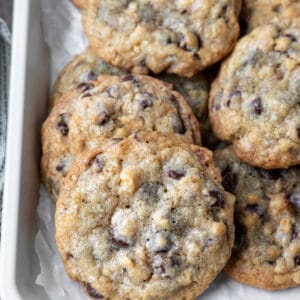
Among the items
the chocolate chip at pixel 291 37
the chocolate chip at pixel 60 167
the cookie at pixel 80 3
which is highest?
the cookie at pixel 80 3

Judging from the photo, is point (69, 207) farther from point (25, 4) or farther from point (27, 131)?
point (25, 4)

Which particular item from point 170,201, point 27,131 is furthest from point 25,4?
point 170,201

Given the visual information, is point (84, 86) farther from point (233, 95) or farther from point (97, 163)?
point (233, 95)

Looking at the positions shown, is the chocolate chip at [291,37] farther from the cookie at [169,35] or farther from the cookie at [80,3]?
the cookie at [80,3]

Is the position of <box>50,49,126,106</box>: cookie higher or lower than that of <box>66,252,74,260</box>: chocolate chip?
higher

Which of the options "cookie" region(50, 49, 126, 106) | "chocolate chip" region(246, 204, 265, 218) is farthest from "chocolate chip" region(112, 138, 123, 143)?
"chocolate chip" region(246, 204, 265, 218)

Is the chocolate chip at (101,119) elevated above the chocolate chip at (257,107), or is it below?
Result: above

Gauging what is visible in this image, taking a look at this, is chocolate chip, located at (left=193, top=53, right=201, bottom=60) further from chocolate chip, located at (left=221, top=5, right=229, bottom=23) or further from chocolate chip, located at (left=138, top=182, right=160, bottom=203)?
chocolate chip, located at (left=138, top=182, right=160, bottom=203)

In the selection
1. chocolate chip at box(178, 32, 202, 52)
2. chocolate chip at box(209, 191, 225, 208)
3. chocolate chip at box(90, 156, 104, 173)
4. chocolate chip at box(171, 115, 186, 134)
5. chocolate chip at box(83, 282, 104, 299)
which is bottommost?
chocolate chip at box(83, 282, 104, 299)

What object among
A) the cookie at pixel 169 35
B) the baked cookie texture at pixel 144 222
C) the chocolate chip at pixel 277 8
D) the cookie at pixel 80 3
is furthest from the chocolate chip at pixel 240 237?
the cookie at pixel 80 3
